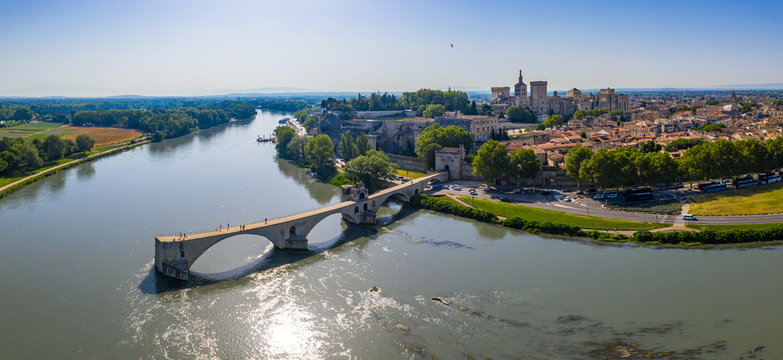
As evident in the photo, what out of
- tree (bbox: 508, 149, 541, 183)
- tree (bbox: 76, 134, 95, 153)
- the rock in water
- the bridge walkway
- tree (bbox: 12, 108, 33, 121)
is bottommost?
the rock in water

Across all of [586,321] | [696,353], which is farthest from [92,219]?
[696,353]

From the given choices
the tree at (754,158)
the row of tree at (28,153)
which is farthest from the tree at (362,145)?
the row of tree at (28,153)

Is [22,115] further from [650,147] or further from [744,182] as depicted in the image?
[744,182]

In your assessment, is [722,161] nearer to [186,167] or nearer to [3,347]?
[3,347]

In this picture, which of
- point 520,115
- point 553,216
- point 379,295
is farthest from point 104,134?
point 379,295


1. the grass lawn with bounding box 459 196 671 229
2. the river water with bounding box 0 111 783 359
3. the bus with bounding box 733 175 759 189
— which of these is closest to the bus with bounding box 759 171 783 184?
the bus with bounding box 733 175 759 189

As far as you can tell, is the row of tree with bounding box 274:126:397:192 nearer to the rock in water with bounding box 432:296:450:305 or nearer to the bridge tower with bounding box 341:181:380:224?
the bridge tower with bounding box 341:181:380:224
